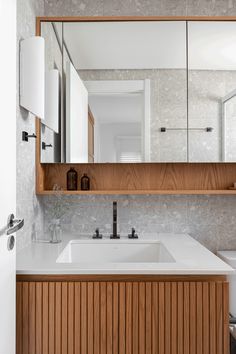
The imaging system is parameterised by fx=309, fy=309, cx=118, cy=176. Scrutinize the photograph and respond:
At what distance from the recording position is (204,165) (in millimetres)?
2000

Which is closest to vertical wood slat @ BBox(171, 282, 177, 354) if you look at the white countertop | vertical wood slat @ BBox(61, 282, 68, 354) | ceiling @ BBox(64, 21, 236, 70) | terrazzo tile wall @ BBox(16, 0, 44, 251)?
the white countertop

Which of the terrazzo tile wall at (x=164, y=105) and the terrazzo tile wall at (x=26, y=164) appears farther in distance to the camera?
the terrazzo tile wall at (x=164, y=105)

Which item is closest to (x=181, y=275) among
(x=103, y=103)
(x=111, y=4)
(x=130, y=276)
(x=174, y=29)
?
(x=130, y=276)

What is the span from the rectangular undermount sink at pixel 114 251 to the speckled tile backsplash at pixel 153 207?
0.21 m

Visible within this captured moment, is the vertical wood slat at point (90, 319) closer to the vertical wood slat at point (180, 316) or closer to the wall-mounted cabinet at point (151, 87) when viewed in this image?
the vertical wood slat at point (180, 316)

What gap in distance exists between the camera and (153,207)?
1983 millimetres

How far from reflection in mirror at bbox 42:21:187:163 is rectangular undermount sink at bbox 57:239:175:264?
491 millimetres

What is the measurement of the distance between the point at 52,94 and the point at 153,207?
0.93 meters

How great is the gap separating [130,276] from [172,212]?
0.80 metres

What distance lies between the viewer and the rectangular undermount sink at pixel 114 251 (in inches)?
68.9

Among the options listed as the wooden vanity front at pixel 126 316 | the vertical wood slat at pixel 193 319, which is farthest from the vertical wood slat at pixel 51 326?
the vertical wood slat at pixel 193 319

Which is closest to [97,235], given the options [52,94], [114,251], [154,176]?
[114,251]

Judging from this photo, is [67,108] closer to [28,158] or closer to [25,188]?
[28,158]

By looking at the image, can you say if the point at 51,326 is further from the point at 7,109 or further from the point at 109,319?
the point at 7,109
